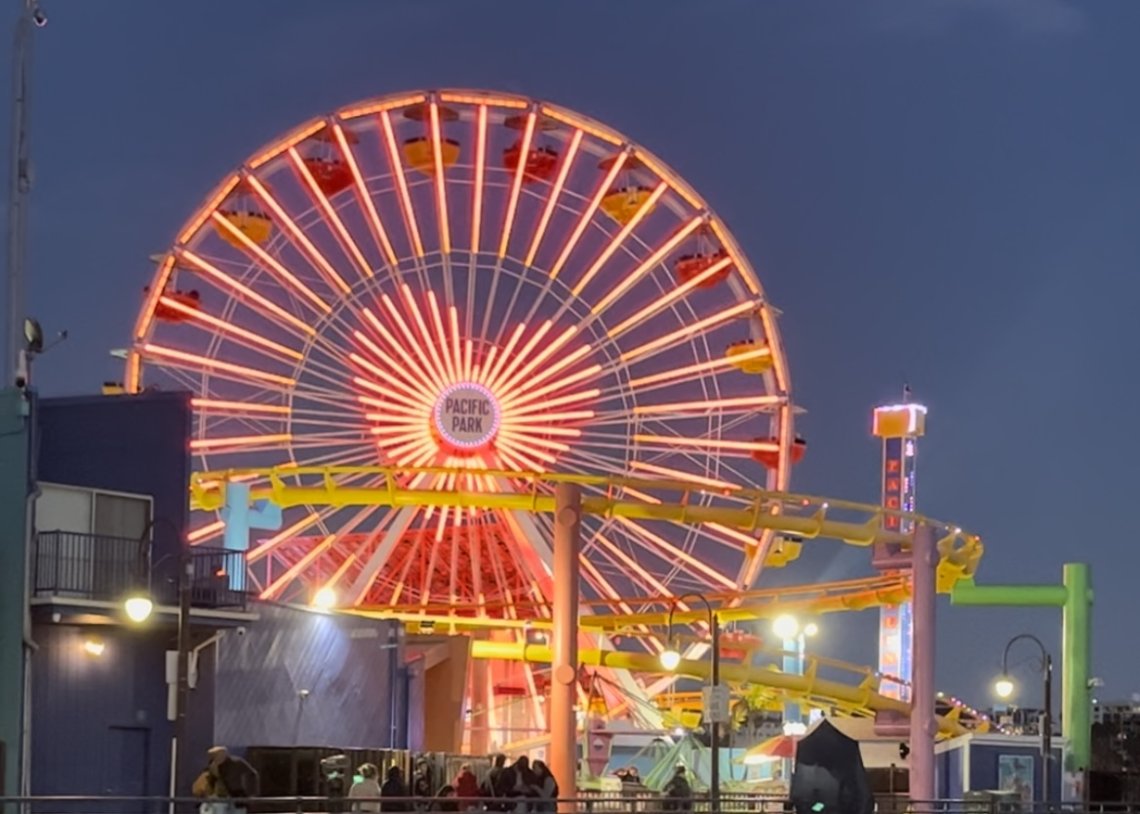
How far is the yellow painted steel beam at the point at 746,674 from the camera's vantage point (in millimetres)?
64125

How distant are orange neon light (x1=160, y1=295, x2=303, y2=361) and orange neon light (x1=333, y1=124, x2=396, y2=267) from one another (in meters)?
3.59

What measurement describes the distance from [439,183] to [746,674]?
16.3 metres

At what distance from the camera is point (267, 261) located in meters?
60.1

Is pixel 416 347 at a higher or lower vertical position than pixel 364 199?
lower

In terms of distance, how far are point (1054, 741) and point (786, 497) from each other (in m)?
11.3

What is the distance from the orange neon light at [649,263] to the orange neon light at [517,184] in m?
2.96

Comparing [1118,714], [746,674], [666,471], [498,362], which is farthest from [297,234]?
[1118,714]

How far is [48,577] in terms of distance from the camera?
3616 centimetres

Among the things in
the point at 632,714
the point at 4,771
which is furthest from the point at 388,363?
the point at 4,771

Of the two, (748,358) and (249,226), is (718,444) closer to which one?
(748,358)

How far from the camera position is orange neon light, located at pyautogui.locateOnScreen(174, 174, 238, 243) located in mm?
59750

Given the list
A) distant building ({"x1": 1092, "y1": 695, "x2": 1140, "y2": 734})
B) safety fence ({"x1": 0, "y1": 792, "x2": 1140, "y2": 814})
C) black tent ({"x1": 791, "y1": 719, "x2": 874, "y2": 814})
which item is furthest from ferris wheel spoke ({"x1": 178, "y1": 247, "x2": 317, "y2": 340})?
distant building ({"x1": 1092, "y1": 695, "x2": 1140, "y2": 734})

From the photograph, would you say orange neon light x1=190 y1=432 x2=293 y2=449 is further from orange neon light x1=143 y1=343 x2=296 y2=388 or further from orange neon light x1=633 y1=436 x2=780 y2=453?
orange neon light x1=633 y1=436 x2=780 y2=453

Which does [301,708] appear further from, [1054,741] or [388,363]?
[1054,741]
